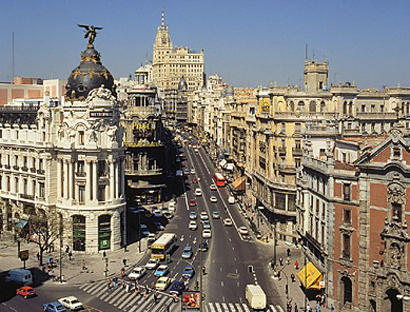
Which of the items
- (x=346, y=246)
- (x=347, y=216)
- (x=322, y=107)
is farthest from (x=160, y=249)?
(x=322, y=107)

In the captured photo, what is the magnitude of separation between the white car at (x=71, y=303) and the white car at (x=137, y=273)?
39.9 feet

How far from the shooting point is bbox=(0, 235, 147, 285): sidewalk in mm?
82938

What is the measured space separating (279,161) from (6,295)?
55369mm

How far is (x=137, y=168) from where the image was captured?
441 feet

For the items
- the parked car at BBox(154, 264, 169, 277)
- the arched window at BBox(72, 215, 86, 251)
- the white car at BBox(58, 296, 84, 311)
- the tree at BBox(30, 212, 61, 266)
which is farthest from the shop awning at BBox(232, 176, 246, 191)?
the white car at BBox(58, 296, 84, 311)

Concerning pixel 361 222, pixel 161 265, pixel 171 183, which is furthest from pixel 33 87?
pixel 361 222

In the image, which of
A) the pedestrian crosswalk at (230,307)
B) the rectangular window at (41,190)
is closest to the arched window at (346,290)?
the pedestrian crosswalk at (230,307)

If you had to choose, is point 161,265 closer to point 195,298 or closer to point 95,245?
point 95,245

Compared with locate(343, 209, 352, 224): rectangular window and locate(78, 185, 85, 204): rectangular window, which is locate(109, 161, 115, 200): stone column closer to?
locate(78, 185, 85, 204): rectangular window

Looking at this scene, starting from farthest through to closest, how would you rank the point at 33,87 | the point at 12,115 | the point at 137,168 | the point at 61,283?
the point at 33,87 → the point at 137,168 → the point at 12,115 → the point at 61,283

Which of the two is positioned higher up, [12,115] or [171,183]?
[12,115]

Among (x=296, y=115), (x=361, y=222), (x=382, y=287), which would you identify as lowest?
Result: (x=382, y=287)

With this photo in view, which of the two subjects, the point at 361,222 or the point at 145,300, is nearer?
the point at 361,222

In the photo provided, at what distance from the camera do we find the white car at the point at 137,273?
3158 inches
